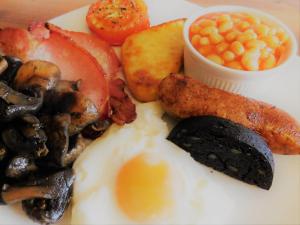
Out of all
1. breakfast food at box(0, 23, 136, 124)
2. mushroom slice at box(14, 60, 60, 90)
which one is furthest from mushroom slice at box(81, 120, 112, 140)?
mushroom slice at box(14, 60, 60, 90)

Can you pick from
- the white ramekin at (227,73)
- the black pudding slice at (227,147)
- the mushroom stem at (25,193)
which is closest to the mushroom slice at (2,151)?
the mushroom stem at (25,193)

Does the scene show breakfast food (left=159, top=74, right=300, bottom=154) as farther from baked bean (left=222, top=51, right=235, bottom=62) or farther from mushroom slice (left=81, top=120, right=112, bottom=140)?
mushroom slice (left=81, top=120, right=112, bottom=140)

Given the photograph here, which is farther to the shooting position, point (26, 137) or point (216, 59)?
point (216, 59)

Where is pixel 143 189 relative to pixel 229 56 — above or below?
below

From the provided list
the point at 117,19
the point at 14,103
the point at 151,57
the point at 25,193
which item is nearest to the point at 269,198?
the point at 151,57

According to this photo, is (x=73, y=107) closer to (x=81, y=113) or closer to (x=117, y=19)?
(x=81, y=113)

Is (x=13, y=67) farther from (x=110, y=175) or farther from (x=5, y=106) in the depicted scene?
(x=110, y=175)
